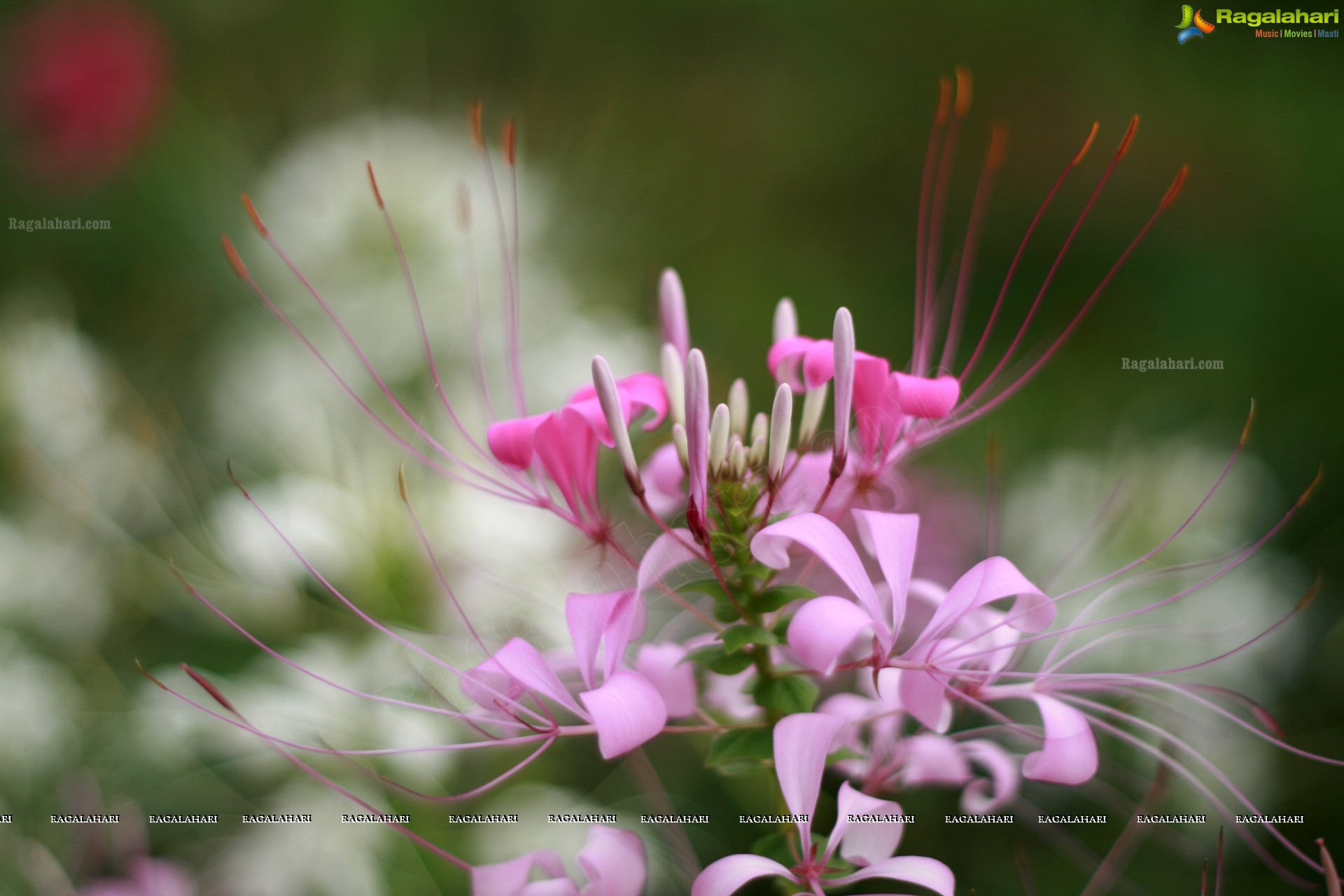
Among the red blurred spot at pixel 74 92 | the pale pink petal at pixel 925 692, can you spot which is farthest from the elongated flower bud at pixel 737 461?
the red blurred spot at pixel 74 92

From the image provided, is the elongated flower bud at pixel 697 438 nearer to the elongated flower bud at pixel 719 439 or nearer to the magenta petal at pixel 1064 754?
the elongated flower bud at pixel 719 439

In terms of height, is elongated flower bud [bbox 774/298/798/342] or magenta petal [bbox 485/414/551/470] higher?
elongated flower bud [bbox 774/298/798/342]

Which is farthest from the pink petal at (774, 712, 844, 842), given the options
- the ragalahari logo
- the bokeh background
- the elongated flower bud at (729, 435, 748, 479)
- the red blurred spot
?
the red blurred spot

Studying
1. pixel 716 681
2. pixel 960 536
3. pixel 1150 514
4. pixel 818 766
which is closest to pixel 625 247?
pixel 960 536

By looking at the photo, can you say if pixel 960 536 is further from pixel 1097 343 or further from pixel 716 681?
pixel 716 681

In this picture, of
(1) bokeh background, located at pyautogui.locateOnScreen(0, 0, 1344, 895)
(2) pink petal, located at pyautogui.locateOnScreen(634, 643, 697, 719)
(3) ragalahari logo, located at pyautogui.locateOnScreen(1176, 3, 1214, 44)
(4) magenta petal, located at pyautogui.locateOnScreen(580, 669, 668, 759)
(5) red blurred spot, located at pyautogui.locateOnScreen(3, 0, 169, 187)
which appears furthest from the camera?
(5) red blurred spot, located at pyautogui.locateOnScreen(3, 0, 169, 187)

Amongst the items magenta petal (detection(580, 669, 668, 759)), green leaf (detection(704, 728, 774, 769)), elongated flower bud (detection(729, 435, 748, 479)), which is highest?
elongated flower bud (detection(729, 435, 748, 479))

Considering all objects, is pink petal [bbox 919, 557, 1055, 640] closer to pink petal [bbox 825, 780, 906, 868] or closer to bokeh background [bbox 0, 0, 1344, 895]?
pink petal [bbox 825, 780, 906, 868]
